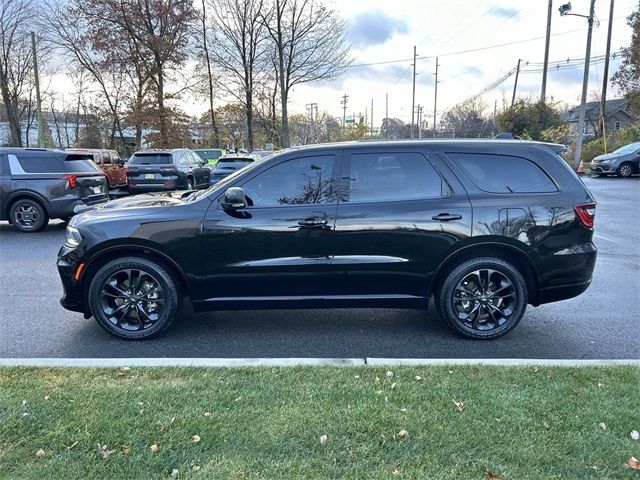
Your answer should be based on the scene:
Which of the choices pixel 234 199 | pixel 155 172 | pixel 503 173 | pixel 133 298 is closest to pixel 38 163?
pixel 155 172

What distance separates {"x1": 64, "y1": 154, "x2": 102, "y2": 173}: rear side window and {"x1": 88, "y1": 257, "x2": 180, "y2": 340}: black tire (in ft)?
23.7

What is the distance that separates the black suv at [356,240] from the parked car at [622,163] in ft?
71.1

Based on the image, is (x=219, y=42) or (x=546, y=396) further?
(x=219, y=42)

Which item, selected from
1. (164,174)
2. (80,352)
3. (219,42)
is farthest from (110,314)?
(219,42)

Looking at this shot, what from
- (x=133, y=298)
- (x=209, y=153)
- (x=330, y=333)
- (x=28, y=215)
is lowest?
(x=330, y=333)

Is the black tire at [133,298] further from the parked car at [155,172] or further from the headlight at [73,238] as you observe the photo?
the parked car at [155,172]

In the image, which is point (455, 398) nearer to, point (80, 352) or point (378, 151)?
point (378, 151)

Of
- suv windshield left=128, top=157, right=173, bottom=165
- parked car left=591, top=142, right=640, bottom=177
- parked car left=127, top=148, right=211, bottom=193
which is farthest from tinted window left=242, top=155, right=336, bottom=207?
parked car left=591, top=142, right=640, bottom=177

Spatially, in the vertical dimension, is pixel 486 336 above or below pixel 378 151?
below

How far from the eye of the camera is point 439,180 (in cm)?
433

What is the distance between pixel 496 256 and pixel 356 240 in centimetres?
134

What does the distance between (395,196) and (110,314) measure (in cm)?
286

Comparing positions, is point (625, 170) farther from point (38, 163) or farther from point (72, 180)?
point (38, 163)

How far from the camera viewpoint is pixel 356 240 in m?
4.20
